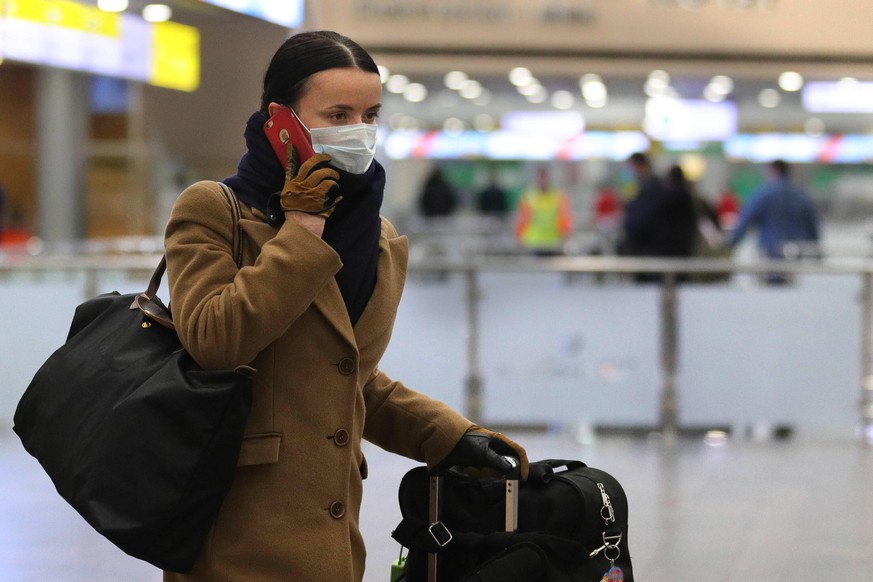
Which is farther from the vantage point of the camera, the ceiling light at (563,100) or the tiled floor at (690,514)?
the ceiling light at (563,100)

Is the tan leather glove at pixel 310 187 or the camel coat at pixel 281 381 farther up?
the tan leather glove at pixel 310 187

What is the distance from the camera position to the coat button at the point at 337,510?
2.09 meters

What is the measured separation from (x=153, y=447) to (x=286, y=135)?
55 cm

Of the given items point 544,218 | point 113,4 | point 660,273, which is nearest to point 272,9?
point 660,273

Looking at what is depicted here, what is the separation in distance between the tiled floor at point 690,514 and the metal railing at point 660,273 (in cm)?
30

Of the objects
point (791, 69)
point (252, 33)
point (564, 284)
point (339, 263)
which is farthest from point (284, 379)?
point (791, 69)

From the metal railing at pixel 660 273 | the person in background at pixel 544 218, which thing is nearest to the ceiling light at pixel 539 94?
the person in background at pixel 544 218

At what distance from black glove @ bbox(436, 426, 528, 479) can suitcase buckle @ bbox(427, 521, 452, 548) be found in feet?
0.34

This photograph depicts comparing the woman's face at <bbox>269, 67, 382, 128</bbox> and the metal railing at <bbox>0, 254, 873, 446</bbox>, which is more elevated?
the woman's face at <bbox>269, 67, 382, 128</bbox>

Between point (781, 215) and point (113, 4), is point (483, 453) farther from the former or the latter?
point (781, 215)

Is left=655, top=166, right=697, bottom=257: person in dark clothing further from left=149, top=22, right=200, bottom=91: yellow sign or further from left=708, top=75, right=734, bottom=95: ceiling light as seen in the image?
left=149, top=22, right=200, bottom=91: yellow sign

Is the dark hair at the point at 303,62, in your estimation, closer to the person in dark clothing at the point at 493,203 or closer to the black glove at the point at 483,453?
the black glove at the point at 483,453

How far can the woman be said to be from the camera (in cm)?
196

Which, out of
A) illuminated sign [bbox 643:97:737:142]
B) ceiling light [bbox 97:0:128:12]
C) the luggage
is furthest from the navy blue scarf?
illuminated sign [bbox 643:97:737:142]
